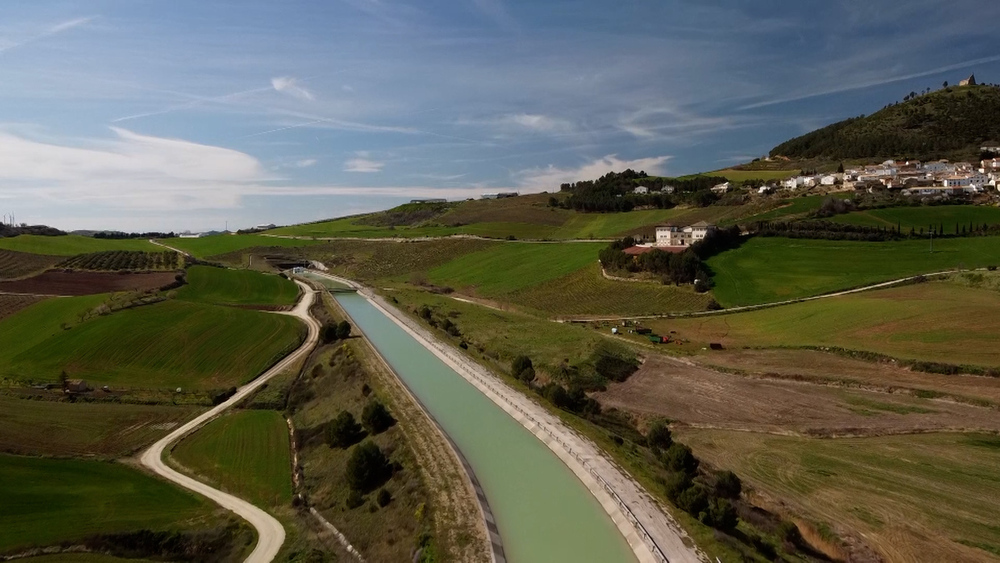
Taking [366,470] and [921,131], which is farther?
[921,131]

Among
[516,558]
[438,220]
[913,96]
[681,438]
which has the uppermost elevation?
[913,96]

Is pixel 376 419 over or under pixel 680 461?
over

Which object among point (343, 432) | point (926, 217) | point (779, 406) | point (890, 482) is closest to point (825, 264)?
point (926, 217)

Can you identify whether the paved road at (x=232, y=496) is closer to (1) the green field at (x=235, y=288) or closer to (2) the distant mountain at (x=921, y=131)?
(1) the green field at (x=235, y=288)

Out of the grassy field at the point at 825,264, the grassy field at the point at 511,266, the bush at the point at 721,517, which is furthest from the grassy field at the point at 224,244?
the bush at the point at 721,517

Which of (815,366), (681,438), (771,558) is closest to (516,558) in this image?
(771,558)

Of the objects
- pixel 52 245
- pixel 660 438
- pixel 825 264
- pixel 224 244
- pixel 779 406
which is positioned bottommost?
pixel 779 406

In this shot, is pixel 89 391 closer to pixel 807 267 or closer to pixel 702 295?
pixel 702 295

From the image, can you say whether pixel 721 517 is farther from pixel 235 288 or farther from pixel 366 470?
pixel 235 288
